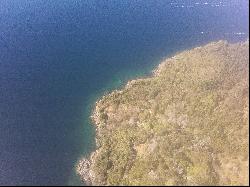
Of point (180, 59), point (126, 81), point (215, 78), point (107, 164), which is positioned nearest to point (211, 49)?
point (180, 59)

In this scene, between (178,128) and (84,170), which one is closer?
(84,170)

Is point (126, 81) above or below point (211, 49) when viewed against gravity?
below

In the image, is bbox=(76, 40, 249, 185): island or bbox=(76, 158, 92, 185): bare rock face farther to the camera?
bbox=(76, 158, 92, 185): bare rock face

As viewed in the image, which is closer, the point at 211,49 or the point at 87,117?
the point at 87,117

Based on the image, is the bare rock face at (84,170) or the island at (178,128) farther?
the bare rock face at (84,170)

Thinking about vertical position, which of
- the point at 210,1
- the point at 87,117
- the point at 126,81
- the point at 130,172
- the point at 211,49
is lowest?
the point at 130,172

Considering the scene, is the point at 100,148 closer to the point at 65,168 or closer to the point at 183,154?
the point at 65,168

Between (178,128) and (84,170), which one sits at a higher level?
(178,128)

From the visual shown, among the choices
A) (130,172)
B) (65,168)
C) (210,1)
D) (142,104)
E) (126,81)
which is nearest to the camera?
(130,172)
